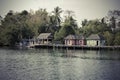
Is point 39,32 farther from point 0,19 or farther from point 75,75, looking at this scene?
point 75,75

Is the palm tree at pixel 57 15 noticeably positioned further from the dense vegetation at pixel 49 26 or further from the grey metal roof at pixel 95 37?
the grey metal roof at pixel 95 37

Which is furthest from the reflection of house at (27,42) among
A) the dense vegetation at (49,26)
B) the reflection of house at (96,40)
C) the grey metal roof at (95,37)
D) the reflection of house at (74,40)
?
the grey metal roof at (95,37)

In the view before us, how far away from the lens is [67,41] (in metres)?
56.6

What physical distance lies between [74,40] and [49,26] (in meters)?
9.55

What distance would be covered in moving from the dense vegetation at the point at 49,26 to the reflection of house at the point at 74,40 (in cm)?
151

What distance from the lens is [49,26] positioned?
6438 cm

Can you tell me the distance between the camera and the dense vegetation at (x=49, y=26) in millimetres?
57156

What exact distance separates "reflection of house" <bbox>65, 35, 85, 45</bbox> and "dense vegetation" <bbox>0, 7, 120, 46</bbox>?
59.5 inches

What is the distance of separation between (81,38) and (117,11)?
8674 millimetres

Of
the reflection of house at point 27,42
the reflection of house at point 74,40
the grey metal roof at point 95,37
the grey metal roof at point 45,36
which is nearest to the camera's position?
the grey metal roof at point 95,37

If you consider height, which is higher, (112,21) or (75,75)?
(112,21)

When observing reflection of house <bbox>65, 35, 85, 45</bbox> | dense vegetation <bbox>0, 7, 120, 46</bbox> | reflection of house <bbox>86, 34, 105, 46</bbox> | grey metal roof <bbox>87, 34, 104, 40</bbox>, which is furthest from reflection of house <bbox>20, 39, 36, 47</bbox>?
grey metal roof <bbox>87, 34, 104, 40</bbox>

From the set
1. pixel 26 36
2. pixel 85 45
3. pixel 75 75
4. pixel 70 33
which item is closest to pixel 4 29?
pixel 26 36

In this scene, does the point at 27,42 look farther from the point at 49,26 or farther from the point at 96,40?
the point at 96,40
